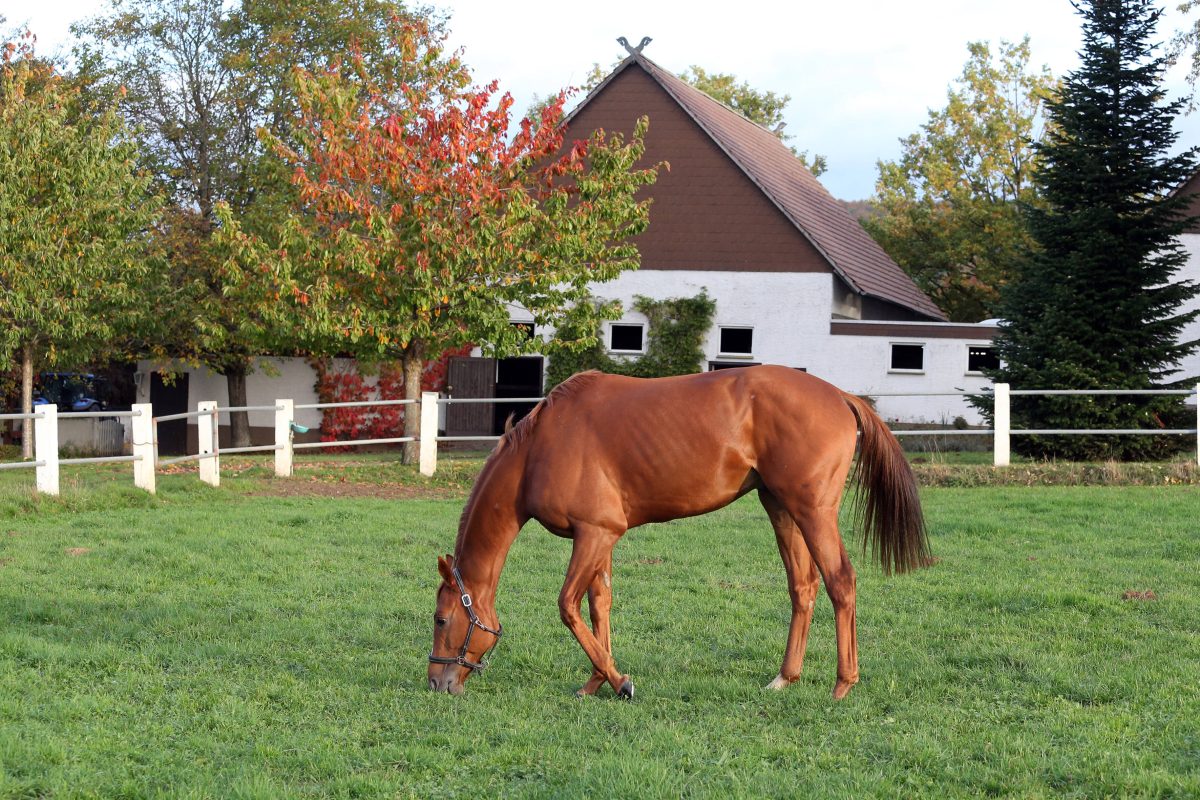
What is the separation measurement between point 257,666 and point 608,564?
182cm

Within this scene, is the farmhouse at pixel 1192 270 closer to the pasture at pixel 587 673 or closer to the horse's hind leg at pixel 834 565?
the pasture at pixel 587 673

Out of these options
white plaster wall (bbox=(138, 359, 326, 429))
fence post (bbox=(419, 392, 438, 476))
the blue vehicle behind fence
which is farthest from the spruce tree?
the blue vehicle behind fence

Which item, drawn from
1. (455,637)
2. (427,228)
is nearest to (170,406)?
(427,228)

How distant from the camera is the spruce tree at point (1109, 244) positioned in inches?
681

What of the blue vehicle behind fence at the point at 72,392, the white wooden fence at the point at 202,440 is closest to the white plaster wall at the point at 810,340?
the white wooden fence at the point at 202,440

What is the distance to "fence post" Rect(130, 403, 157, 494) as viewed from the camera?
12.7 m

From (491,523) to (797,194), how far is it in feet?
78.3

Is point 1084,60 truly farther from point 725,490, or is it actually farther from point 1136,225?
point 725,490

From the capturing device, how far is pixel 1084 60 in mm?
17875

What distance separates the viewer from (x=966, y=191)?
3847 centimetres

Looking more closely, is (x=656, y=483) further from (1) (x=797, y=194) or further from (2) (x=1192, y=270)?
(1) (x=797, y=194)

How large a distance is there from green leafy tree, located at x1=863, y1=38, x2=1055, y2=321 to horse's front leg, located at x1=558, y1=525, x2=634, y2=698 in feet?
98.3

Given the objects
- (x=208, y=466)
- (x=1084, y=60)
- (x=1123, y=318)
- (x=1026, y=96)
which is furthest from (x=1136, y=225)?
(x=1026, y=96)

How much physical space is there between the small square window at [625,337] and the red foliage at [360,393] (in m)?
3.12
